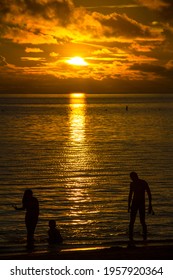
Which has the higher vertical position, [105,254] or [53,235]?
[105,254]

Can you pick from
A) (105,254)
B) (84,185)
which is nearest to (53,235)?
(105,254)

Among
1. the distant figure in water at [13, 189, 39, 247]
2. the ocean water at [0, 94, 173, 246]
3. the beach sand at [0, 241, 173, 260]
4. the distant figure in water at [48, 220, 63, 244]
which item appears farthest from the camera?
the ocean water at [0, 94, 173, 246]

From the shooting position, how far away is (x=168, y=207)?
26.5m

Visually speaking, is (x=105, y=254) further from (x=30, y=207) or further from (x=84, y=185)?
(x=84, y=185)

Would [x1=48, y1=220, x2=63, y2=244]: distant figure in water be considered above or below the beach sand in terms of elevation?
below

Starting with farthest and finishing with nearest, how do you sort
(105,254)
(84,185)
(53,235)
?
(84,185) → (53,235) → (105,254)

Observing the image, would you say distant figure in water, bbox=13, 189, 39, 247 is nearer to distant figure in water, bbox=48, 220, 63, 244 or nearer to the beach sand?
the beach sand

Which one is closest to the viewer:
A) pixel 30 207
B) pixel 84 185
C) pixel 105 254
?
pixel 105 254

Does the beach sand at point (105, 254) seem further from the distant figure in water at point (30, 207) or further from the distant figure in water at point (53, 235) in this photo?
the distant figure in water at point (53, 235)

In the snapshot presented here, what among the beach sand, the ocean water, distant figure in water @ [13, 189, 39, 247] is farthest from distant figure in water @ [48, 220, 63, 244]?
the beach sand

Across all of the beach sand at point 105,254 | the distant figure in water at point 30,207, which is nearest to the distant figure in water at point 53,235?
the distant figure in water at point 30,207

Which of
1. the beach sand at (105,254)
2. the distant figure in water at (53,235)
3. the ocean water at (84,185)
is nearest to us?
the beach sand at (105,254)
